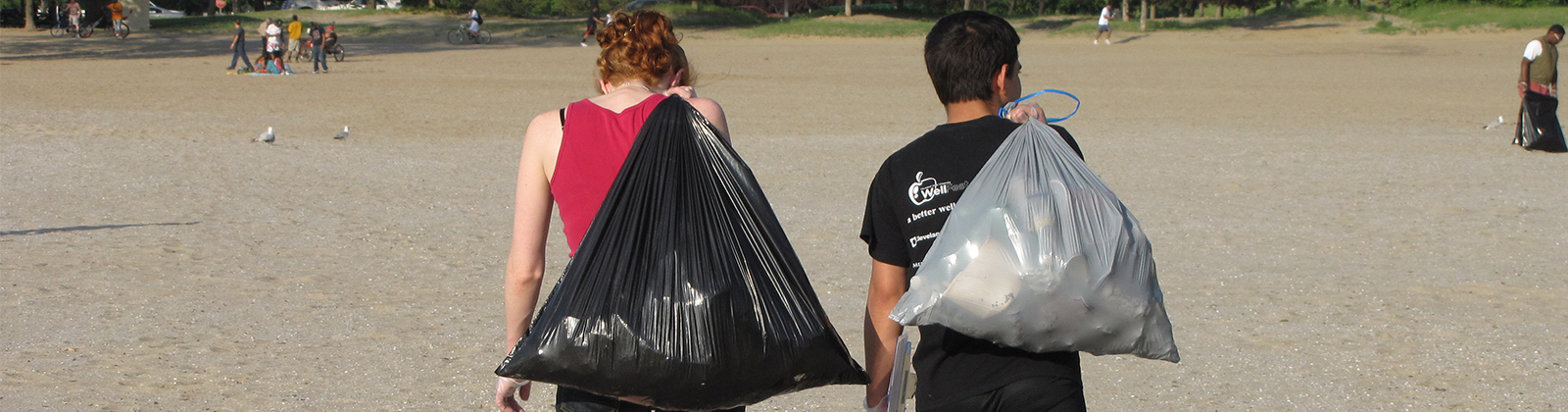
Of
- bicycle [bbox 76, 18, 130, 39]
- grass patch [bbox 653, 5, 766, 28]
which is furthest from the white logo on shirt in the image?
grass patch [bbox 653, 5, 766, 28]

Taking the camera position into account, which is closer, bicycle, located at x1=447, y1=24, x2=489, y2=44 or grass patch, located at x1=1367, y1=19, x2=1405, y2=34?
bicycle, located at x1=447, y1=24, x2=489, y2=44

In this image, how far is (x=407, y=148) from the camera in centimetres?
1266

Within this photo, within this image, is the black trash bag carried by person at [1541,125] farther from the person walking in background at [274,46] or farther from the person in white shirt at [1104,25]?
the person in white shirt at [1104,25]

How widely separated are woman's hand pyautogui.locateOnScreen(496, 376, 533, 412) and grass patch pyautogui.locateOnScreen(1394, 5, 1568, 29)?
43.3 metres

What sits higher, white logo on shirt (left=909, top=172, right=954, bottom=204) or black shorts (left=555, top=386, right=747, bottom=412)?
white logo on shirt (left=909, top=172, right=954, bottom=204)

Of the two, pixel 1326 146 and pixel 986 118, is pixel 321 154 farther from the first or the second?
pixel 986 118

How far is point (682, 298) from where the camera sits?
81.4 inches

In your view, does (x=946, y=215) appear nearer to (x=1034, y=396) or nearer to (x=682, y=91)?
(x=1034, y=396)

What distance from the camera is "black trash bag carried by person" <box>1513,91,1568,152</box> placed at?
12055 millimetres

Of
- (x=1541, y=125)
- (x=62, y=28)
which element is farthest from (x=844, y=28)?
(x=1541, y=125)

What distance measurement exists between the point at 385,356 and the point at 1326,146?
10690 millimetres

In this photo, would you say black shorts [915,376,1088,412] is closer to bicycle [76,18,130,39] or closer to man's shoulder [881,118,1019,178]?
man's shoulder [881,118,1019,178]

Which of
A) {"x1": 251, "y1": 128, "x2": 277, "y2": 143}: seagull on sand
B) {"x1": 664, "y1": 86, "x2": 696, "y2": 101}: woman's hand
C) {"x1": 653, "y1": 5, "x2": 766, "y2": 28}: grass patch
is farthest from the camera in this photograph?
{"x1": 653, "y1": 5, "x2": 766, "y2": 28}: grass patch

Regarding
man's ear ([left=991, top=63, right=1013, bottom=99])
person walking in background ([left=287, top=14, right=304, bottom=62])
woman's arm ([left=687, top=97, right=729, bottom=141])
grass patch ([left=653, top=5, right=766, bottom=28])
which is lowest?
woman's arm ([left=687, top=97, right=729, bottom=141])
